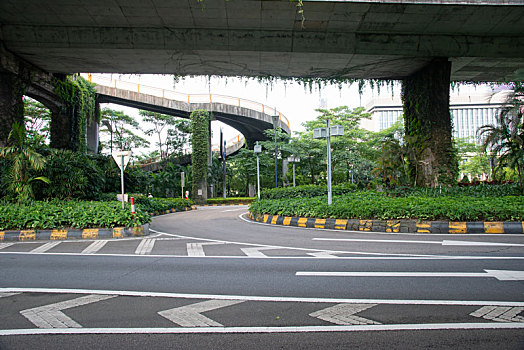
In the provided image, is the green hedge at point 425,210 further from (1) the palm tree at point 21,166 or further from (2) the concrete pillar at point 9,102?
(2) the concrete pillar at point 9,102

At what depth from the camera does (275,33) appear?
1511 centimetres

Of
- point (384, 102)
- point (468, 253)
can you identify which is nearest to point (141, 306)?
point (468, 253)

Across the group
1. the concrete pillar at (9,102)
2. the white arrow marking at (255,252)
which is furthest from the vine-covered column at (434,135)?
the concrete pillar at (9,102)

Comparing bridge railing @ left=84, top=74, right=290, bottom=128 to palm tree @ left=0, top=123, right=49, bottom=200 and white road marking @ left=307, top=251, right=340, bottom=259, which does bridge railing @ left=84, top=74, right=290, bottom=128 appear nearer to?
palm tree @ left=0, top=123, right=49, bottom=200

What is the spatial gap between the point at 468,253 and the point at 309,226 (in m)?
5.84

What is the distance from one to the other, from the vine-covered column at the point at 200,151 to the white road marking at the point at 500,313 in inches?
1230

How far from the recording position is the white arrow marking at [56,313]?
3.75 m

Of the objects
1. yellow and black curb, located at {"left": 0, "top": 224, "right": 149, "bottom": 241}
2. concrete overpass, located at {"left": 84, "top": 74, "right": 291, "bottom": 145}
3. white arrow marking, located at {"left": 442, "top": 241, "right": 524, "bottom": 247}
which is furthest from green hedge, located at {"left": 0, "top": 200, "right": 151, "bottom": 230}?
concrete overpass, located at {"left": 84, "top": 74, "right": 291, "bottom": 145}

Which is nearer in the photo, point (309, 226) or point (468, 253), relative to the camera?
point (468, 253)

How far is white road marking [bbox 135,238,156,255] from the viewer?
26.7ft

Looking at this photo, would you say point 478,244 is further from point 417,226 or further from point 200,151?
point 200,151

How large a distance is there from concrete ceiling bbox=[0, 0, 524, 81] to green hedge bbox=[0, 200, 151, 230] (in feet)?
22.9

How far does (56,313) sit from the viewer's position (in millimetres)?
4086

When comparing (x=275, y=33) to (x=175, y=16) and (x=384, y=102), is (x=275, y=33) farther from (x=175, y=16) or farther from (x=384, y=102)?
(x=384, y=102)
